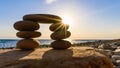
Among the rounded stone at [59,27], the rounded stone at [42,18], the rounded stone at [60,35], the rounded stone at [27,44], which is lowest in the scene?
the rounded stone at [27,44]

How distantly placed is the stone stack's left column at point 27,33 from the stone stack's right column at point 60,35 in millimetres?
649

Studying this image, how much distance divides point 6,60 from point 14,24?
2493 mm

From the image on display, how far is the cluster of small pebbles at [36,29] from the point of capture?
9.02 metres

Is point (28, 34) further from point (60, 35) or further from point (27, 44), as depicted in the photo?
point (60, 35)

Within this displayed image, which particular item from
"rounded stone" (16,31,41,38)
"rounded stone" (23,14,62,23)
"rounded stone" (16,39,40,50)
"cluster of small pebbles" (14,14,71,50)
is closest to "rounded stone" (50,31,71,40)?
"cluster of small pebbles" (14,14,71,50)

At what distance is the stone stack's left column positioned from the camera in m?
8.98

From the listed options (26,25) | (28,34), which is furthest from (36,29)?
(26,25)

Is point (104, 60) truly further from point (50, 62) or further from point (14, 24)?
point (14, 24)

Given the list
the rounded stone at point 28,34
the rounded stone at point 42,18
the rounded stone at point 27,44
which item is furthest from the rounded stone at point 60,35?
the rounded stone at point 27,44

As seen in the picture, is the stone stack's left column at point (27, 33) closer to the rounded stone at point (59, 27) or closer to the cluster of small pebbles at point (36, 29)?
the cluster of small pebbles at point (36, 29)

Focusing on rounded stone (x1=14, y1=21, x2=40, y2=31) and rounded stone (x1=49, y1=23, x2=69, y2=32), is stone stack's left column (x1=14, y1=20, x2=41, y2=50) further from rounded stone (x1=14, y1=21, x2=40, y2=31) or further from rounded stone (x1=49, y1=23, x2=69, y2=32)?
rounded stone (x1=49, y1=23, x2=69, y2=32)

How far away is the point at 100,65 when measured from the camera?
24.0ft

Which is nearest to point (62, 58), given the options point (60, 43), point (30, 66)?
point (30, 66)

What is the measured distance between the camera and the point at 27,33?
29.8 feet
